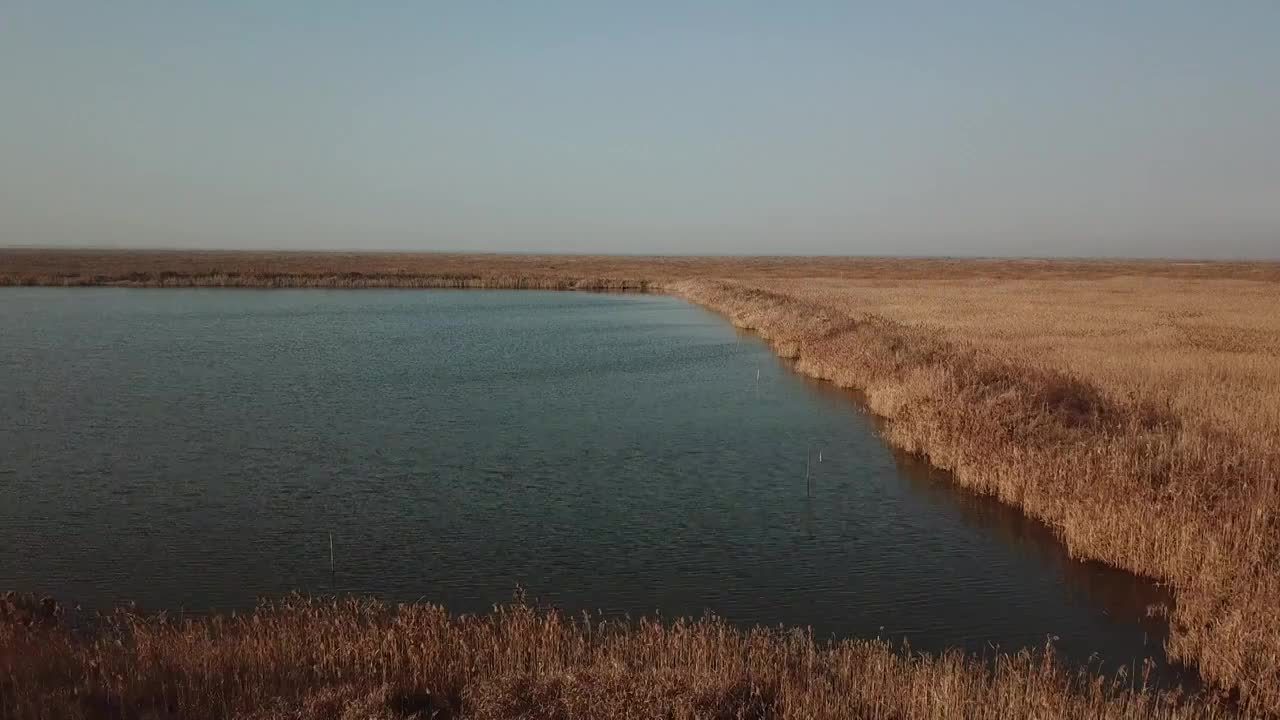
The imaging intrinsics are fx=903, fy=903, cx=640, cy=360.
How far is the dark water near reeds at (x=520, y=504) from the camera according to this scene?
993cm

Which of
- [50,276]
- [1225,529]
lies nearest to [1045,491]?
[1225,529]

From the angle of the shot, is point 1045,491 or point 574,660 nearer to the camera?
point 574,660

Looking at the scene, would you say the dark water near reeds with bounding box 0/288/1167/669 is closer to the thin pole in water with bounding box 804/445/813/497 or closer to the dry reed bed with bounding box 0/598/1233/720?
the thin pole in water with bounding box 804/445/813/497

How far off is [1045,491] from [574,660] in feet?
28.0

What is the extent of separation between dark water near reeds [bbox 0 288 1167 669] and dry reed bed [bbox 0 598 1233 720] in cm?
202

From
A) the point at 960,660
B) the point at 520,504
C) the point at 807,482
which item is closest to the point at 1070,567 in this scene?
the point at 807,482

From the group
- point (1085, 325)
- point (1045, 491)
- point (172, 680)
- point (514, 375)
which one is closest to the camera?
point (172, 680)

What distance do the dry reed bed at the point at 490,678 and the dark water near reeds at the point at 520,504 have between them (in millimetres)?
2020

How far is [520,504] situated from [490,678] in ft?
22.5

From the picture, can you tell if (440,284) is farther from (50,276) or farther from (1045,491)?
(1045,491)

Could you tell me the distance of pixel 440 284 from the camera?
73438 mm

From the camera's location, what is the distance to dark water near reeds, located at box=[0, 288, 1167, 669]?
391 inches

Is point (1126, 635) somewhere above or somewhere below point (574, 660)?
below

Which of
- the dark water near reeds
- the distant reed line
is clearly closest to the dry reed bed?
the dark water near reeds
